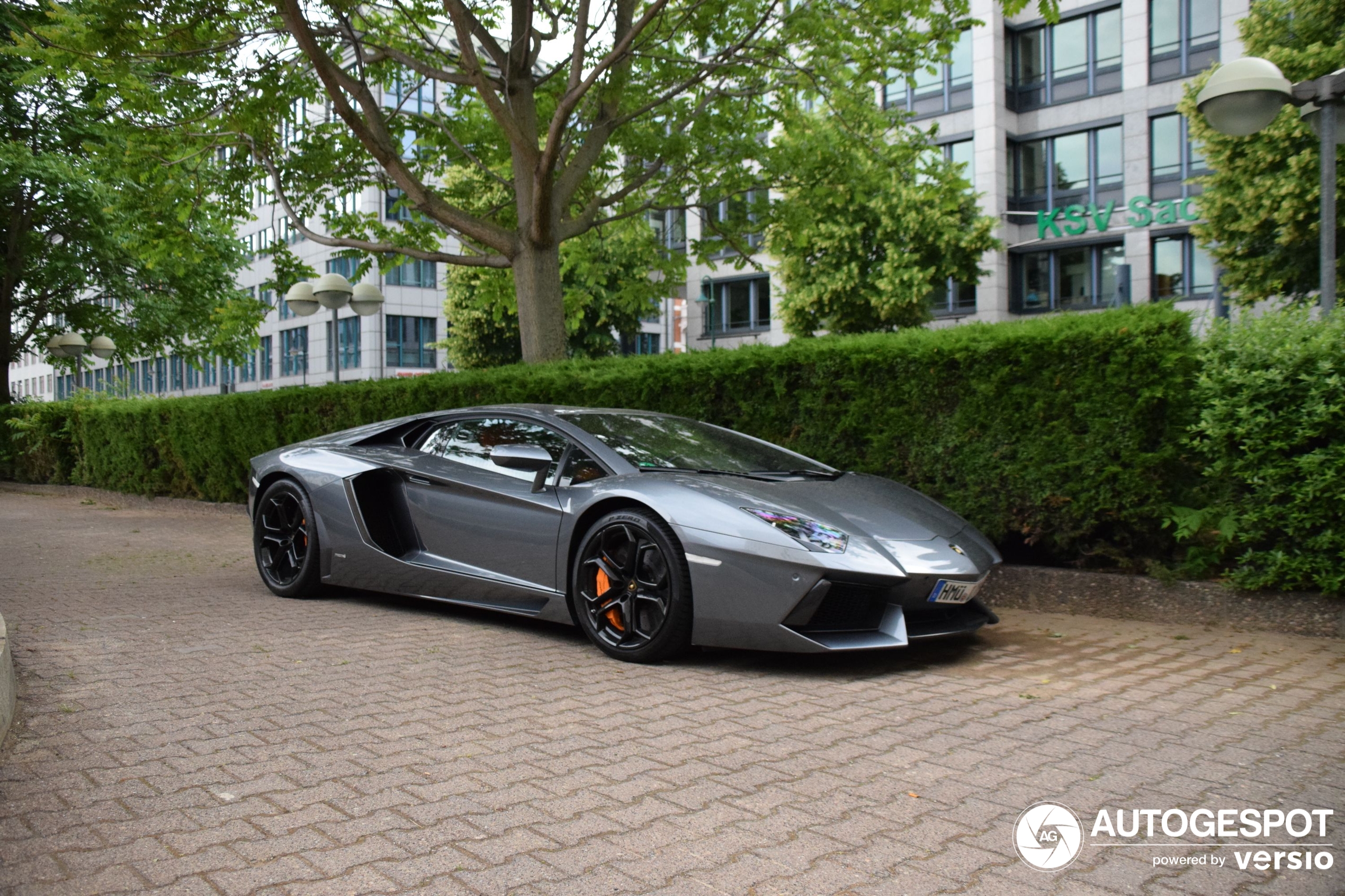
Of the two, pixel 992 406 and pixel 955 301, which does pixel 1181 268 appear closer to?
pixel 955 301

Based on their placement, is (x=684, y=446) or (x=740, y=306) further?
(x=740, y=306)

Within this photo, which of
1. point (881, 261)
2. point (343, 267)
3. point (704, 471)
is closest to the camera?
point (704, 471)

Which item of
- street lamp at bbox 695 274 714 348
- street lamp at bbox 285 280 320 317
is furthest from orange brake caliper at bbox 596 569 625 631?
street lamp at bbox 695 274 714 348

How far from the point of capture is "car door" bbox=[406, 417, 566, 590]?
214 inches

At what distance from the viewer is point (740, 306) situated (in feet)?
142

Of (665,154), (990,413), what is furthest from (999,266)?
(990,413)

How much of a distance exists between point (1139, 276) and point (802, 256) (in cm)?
1046

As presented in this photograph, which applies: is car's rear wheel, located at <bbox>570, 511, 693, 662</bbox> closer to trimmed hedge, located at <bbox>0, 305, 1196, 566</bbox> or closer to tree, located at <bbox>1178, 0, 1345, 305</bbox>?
trimmed hedge, located at <bbox>0, 305, 1196, 566</bbox>

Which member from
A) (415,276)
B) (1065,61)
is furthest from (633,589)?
(415,276)

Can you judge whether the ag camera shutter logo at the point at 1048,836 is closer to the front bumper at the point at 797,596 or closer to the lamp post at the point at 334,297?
the front bumper at the point at 797,596

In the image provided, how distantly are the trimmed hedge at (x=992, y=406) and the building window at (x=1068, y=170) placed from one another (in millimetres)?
28193

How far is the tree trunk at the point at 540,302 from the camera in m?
11.8

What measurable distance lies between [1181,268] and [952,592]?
100 feet

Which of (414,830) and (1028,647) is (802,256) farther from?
(414,830)
